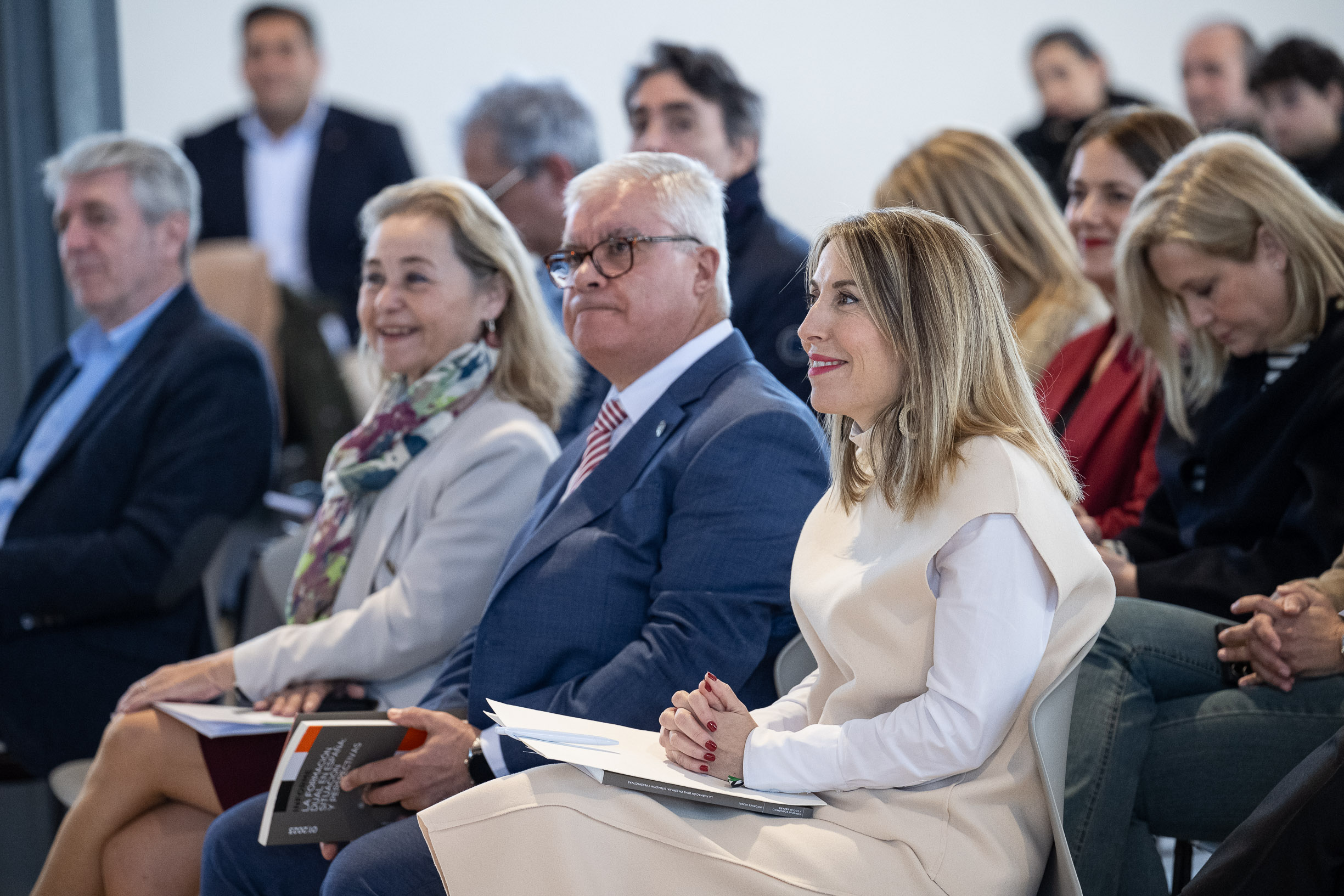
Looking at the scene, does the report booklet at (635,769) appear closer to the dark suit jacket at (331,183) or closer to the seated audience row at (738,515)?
the seated audience row at (738,515)

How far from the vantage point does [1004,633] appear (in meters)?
1.48

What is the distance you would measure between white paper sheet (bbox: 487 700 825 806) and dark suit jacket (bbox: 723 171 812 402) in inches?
46.7

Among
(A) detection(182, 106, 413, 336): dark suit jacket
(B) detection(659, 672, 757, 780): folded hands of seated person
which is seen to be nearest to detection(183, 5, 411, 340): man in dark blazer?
(A) detection(182, 106, 413, 336): dark suit jacket

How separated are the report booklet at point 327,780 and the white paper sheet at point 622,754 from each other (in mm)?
326

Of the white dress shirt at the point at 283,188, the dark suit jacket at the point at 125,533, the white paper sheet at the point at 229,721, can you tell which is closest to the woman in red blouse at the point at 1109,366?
the white paper sheet at the point at 229,721

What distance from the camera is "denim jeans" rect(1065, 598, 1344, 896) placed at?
6.02 ft

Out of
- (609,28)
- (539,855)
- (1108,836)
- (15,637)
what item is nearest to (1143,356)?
(1108,836)

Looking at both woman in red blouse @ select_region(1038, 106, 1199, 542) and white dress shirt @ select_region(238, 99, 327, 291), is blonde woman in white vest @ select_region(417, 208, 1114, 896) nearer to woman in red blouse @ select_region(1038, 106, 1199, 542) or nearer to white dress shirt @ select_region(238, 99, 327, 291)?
woman in red blouse @ select_region(1038, 106, 1199, 542)

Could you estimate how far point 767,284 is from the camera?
9.86 ft

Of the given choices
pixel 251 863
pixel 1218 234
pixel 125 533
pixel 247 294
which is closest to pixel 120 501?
pixel 125 533

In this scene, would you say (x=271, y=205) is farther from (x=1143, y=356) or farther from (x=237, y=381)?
(x=1143, y=356)

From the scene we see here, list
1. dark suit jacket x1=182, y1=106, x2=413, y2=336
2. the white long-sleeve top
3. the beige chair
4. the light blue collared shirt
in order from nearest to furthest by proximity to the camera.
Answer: the white long-sleeve top < the light blue collared shirt < the beige chair < dark suit jacket x1=182, y1=106, x2=413, y2=336

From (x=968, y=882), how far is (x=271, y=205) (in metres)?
4.97

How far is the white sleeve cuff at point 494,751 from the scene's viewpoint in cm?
195
